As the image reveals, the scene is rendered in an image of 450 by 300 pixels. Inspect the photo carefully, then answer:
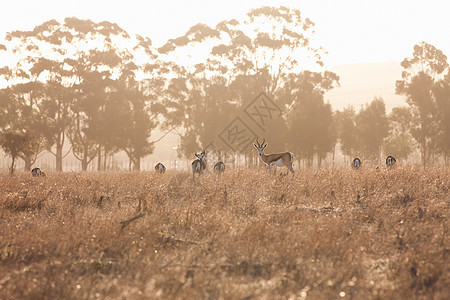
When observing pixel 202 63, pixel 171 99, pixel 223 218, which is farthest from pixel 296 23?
pixel 223 218

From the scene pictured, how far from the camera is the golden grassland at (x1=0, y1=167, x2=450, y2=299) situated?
4.89 meters

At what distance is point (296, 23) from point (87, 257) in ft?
160

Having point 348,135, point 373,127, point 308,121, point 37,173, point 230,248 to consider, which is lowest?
point 37,173

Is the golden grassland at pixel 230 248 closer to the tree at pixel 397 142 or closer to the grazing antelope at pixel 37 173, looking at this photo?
the grazing antelope at pixel 37 173

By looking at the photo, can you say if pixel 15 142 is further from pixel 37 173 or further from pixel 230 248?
pixel 230 248

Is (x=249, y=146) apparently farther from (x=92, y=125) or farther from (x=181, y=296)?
(x=181, y=296)

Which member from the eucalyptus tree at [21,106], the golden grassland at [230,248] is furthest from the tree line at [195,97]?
the golden grassland at [230,248]

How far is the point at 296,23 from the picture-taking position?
1998 inches

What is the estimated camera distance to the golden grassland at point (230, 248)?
4.89 m

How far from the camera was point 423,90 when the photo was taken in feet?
161

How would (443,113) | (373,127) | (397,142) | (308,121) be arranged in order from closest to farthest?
1. (308,121)
2. (443,113)
3. (373,127)
4. (397,142)

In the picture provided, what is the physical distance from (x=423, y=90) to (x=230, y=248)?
49094 mm

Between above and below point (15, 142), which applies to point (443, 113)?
above

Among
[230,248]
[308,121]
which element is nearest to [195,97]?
[308,121]
